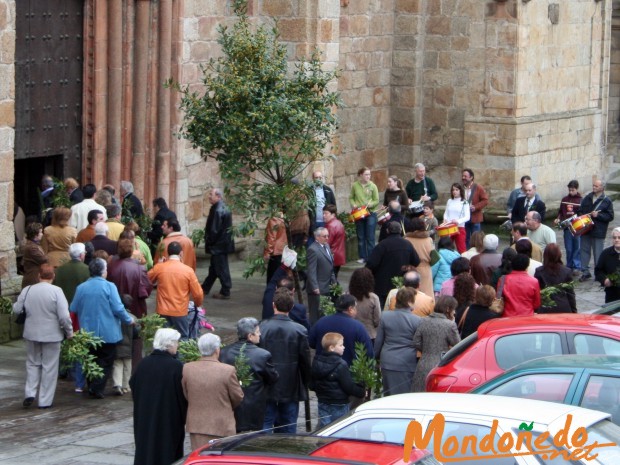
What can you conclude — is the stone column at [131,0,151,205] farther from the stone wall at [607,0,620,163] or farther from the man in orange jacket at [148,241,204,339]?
the stone wall at [607,0,620,163]

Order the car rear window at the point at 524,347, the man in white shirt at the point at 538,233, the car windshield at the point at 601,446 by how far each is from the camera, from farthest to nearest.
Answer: the man in white shirt at the point at 538,233
the car rear window at the point at 524,347
the car windshield at the point at 601,446

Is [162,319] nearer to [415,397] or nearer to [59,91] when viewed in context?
[415,397]

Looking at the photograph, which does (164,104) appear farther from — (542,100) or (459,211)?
(542,100)

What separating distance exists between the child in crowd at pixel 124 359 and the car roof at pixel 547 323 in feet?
11.8

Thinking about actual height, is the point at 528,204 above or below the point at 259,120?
below

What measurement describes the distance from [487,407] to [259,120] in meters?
6.65

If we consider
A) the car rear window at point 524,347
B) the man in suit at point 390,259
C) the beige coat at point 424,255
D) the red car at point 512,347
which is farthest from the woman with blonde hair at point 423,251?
the car rear window at point 524,347

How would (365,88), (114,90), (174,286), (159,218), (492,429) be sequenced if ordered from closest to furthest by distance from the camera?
1. (492,429)
2. (174,286)
3. (159,218)
4. (114,90)
5. (365,88)

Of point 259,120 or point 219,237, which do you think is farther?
point 219,237

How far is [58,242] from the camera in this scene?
1562 centimetres

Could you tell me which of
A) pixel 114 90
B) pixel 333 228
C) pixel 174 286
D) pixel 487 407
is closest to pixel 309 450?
pixel 487 407

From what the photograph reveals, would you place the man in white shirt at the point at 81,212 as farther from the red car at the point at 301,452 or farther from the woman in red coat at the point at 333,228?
the red car at the point at 301,452

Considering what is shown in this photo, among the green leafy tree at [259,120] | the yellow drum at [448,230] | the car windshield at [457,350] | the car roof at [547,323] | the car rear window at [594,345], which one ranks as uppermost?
the green leafy tree at [259,120]

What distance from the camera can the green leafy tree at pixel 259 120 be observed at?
48.5 feet
